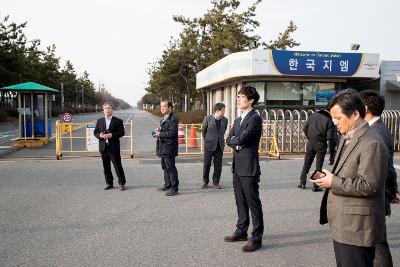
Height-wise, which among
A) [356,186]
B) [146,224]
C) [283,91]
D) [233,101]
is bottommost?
[146,224]

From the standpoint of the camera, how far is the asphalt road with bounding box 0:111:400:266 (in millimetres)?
4164


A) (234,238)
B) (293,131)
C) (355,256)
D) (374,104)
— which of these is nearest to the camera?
(355,256)

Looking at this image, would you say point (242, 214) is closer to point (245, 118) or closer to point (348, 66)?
point (245, 118)

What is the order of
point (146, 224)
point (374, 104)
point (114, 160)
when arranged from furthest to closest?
point (114, 160)
point (146, 224)
point (374, 104)

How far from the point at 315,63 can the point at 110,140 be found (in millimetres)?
12337

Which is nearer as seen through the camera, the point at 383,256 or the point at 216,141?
the point at 383,256

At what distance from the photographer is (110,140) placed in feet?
24.7

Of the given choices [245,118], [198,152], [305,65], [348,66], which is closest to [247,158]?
[245,118]

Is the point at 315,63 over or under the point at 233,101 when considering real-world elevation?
over

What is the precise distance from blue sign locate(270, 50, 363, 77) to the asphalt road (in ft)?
28.2

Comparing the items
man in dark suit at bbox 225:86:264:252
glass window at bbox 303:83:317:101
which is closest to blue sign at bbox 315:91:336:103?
glass window at bbox 303:83:317:101

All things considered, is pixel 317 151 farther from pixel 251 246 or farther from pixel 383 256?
pixel 383 256

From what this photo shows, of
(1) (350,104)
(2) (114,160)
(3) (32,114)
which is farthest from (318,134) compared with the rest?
(3) (32,114)

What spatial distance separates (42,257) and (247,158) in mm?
2593
